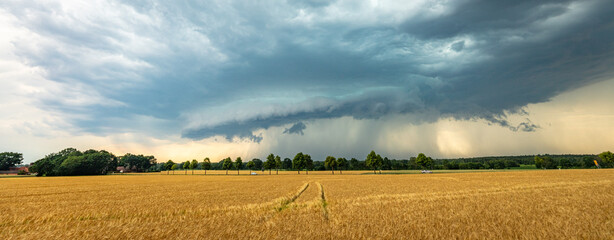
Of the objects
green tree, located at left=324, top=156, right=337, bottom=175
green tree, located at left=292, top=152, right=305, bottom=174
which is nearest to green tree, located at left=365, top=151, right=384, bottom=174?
green tree, located at left=324, top=156, right=337, bottom=175

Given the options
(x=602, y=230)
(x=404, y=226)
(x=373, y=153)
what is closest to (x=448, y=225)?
(x=404, y=226)

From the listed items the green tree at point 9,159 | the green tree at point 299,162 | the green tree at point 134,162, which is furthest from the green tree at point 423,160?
the green tree at point 9,159

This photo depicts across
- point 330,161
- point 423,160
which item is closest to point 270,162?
point 330,161

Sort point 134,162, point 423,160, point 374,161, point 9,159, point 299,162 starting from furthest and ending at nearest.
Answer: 1. point 134,162
2. point 9,159
3. point 423,160
4. point 299,162
5. point 374,161

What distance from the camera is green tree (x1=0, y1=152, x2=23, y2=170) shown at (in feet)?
472

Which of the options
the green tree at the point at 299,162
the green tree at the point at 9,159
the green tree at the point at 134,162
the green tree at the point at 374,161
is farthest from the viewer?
the green tree at the point at 134,162

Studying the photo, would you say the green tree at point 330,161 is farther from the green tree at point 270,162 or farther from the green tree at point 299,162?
the green tree at point 270,162

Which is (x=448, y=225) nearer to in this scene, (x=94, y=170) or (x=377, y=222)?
(x=377, y=222)

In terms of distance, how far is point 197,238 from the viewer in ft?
29.9

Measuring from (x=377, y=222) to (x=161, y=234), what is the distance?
9.44 m

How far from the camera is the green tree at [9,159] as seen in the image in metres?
144

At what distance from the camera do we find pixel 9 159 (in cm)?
14812

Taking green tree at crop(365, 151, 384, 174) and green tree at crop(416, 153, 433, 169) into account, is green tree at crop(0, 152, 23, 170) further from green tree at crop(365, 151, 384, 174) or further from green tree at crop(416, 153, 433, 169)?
green tree at crop(416, 153, 433, 169)

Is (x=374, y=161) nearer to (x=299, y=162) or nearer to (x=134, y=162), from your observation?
(x=299, y=162)
